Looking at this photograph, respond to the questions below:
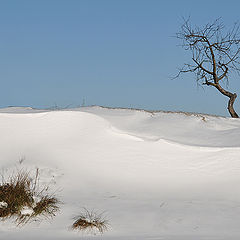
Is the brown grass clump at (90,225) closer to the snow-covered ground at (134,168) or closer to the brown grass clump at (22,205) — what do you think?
the snow-covered ground at (134,168)

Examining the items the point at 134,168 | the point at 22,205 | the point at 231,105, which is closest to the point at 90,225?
the point at 22,205

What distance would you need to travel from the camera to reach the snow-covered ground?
4145 millimetres

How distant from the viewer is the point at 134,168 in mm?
6066

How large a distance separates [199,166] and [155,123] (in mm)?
1576

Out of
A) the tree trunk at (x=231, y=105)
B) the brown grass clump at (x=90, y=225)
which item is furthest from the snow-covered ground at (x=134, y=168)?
the tree trunk at (x=231, y=105)

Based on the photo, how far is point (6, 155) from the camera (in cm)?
643

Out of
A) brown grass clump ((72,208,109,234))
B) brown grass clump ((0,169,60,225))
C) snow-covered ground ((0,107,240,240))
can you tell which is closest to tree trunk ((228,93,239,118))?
snow-covered ground ((0,107,240,240))

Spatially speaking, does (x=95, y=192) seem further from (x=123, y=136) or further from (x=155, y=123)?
(x=155, y=123)

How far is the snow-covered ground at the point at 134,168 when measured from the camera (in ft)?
13.6

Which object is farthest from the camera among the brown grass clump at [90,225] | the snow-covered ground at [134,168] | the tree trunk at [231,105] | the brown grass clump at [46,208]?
the tree trunk at [231,105]

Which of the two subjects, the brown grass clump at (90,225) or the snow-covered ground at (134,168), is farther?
the snow-covered ground at (134,168)

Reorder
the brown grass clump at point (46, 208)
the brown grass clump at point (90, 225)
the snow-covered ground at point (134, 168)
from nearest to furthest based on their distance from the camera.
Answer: the brown grass clump at point (90, 225) < the snow-covered ground at point (134, 168) < the brown grass clump at point (46, 208)

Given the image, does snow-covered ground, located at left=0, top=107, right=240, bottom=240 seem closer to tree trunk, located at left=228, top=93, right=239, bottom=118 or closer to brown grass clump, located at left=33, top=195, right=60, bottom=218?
brown grass clump, located at left=33, top=195, right=60, bottom=218

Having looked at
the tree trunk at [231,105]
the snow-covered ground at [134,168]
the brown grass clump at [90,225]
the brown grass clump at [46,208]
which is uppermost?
the tree trunk at [231,105]
